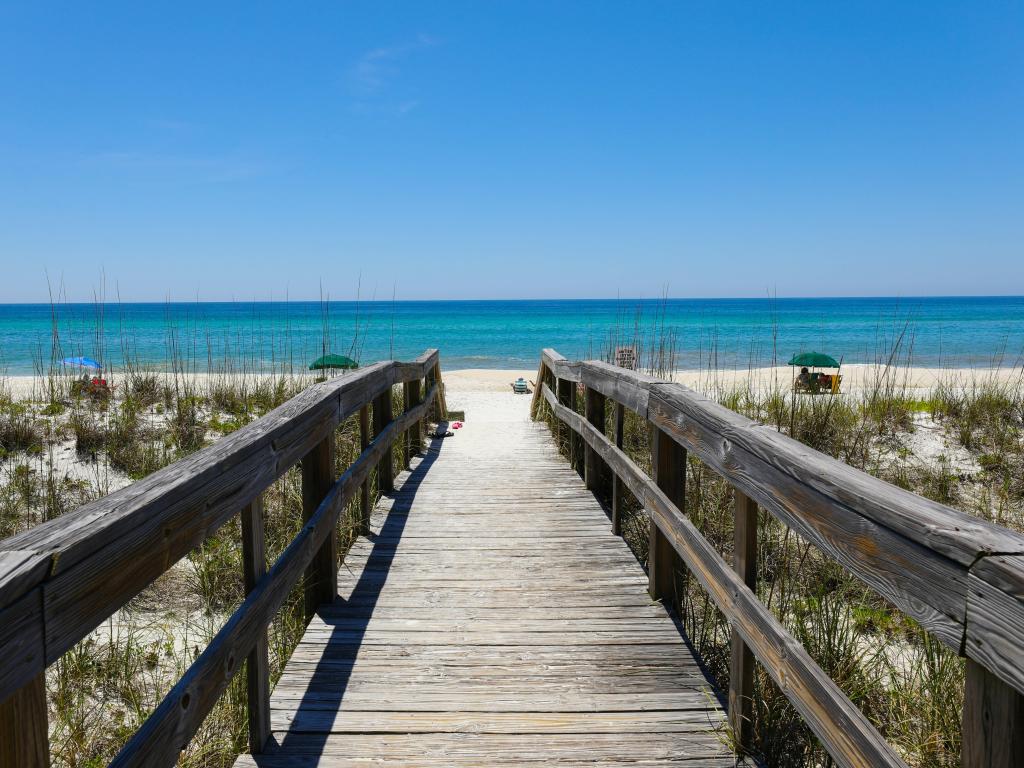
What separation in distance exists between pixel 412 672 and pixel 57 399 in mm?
7852

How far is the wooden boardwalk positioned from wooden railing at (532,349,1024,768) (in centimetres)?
40

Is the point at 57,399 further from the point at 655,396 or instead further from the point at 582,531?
the point at 655,396

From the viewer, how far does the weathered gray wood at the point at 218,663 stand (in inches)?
57.4

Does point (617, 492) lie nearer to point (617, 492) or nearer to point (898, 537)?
point (617, 492)

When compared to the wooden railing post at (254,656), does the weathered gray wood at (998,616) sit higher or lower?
higher

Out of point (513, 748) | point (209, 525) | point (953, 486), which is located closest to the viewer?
point (209, 525)

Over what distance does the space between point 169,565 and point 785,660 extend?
61.6 inches

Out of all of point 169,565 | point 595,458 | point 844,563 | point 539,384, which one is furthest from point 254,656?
point 539,384

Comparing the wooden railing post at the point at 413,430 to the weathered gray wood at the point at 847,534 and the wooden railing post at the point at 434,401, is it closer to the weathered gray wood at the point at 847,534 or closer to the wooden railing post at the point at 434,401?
the wooden railing post at the point at 434,401

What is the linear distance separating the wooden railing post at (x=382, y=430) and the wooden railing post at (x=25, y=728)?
12.4 feet

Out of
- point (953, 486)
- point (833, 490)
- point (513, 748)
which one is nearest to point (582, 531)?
point (513, 748)

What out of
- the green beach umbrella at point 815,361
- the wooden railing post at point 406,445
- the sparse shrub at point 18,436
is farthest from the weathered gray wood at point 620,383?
the green beach umbrella at point 815,361

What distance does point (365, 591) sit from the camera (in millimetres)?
3453

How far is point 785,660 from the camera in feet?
5.92
